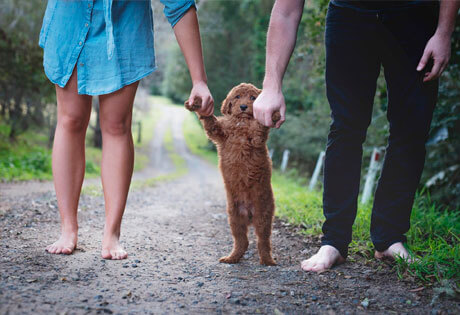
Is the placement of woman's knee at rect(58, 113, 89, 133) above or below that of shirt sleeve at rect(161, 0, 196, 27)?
below

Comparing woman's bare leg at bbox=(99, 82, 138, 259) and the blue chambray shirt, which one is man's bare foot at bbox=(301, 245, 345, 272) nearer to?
woman's bare leg at bbox=(99, 82, 138, 259)

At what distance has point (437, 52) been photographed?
209cm

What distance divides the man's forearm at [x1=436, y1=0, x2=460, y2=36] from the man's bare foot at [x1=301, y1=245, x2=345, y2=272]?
1402mm

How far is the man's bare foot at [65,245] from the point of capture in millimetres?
2299

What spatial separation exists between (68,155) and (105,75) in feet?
1.88

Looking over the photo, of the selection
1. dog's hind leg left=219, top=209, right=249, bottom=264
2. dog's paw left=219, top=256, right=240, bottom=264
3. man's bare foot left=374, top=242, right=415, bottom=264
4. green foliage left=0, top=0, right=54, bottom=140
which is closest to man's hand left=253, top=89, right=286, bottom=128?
dog's hind leg left=219, top=209, right=249, bottom=264

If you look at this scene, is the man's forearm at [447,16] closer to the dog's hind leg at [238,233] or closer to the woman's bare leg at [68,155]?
the dog's hind leg at [238,233]

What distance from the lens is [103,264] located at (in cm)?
220

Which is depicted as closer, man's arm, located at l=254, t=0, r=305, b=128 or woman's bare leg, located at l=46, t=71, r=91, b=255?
man's arm, located at l=254, t=0, r=305, b=128

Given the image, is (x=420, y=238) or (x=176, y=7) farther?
(x=420, y=238)

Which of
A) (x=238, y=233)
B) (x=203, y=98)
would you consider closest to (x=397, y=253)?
(x=238, y=233)

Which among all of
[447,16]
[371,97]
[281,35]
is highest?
[447,16]

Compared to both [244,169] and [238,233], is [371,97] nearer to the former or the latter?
[244,169]

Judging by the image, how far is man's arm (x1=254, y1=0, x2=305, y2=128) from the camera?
209 cm
